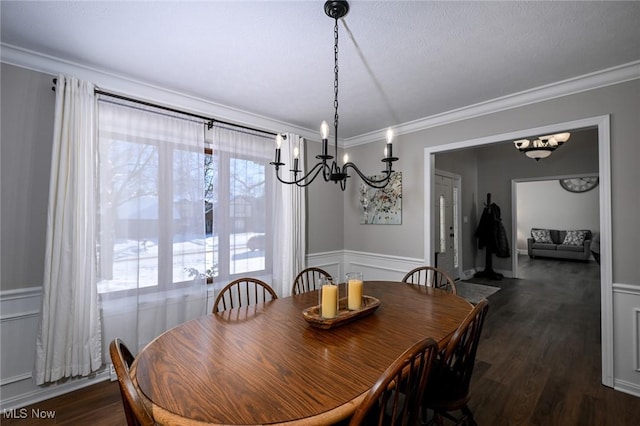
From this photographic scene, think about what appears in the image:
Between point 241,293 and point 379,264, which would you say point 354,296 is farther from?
point 379,264

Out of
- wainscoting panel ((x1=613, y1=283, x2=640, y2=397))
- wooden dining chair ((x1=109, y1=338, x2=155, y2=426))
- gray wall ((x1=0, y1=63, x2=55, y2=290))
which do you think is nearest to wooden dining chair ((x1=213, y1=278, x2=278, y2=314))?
wooden dining chair ((x1=109, y1=338, x2=155, y2=426))

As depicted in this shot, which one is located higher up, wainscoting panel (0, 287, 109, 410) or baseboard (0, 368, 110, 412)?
wainscoting panel (0, 287, 109, 410)

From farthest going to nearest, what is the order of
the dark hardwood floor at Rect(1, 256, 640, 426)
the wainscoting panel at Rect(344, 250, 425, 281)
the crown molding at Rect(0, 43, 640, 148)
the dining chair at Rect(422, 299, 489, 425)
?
the wainscoting panel at Rect(344, 250, 425, 281)
the crown molding at Rect(0, 43, 640, 148)
the dark hardwood floor at Rect(1, 256, 640, 426)
the dining chair at Rect(422, 299, 489, 425)

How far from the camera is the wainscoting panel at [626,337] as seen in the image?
212 centimetres

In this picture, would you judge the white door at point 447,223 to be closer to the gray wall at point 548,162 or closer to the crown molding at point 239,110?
the gray wall at point 548,162

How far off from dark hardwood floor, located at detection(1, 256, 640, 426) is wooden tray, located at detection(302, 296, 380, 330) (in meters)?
Result: 1.11

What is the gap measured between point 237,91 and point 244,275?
6.06ft

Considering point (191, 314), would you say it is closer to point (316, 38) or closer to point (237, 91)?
point (237, 91)

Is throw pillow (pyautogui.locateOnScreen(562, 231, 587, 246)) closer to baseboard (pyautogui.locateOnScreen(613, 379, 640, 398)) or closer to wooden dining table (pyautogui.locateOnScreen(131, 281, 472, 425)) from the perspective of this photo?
baseboard (pyautogui.locateOnScreen(613, 379, 640, 398))

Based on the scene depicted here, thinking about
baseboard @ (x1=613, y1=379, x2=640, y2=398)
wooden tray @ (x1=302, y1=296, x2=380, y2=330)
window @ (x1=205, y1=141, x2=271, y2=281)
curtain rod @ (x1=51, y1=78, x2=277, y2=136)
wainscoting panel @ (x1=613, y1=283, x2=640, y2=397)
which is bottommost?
baseboard @ (x1=613, y1=379, x2=640, y2=398)

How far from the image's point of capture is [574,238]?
7.74 metres

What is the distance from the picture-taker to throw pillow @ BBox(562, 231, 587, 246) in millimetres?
7621

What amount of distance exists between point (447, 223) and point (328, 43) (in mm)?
4152

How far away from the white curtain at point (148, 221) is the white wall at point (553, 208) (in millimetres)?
8570
